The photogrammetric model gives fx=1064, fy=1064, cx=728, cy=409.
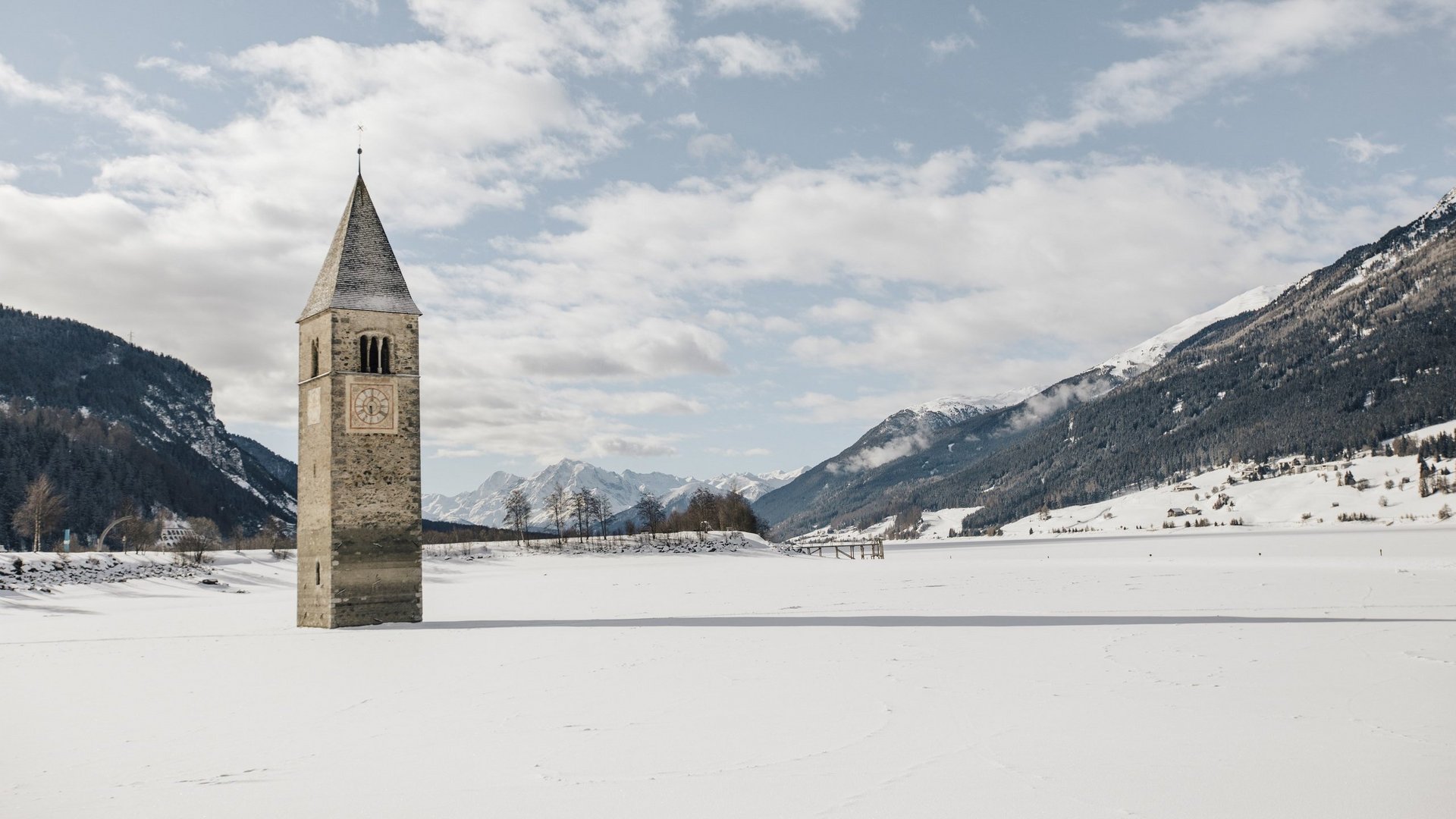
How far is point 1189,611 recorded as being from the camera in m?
31.1

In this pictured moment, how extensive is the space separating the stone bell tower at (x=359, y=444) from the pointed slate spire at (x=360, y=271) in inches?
1.8

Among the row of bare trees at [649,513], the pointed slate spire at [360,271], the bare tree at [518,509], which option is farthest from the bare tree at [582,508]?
the pointed slate spire at [360,271]

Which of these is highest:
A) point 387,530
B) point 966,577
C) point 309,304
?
point 309,304

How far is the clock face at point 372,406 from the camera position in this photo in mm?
35812

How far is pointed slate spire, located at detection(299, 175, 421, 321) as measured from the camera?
36.9 m

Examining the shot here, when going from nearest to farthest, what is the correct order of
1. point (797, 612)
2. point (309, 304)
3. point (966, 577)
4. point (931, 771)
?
1. point (931, 771)
2. point (797, 612)
3. point (309, 304)
4. point (966, 577)

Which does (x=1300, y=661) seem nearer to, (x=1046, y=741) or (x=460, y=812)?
(x=1046, y=741)

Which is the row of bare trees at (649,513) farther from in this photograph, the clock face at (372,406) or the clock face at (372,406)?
the clock face at (372,406)

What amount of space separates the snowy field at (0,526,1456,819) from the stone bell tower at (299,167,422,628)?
174cm

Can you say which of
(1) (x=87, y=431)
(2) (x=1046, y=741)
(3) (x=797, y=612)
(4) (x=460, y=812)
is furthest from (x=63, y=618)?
(1) (x=87, y=431)

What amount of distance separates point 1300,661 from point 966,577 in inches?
1479

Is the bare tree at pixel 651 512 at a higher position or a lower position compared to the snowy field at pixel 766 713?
higher

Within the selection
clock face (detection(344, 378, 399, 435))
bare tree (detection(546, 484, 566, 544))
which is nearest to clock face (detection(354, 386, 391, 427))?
clock face (detection(344, 378, 399, 435))

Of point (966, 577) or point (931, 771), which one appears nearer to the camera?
point (931, 771)
